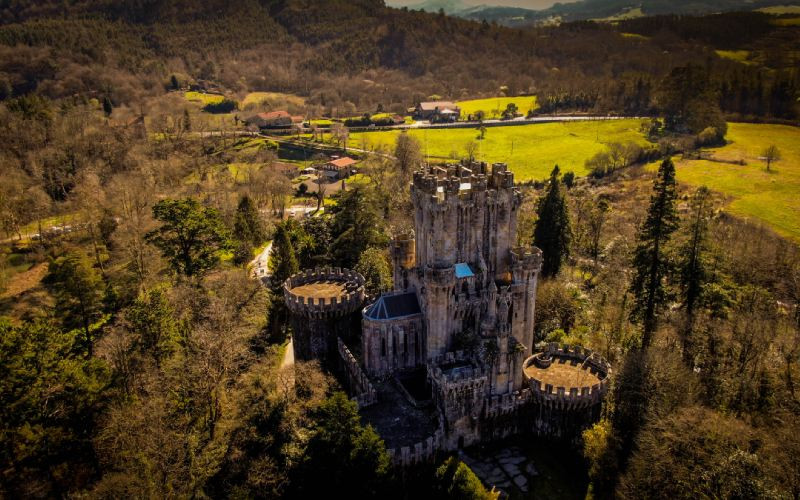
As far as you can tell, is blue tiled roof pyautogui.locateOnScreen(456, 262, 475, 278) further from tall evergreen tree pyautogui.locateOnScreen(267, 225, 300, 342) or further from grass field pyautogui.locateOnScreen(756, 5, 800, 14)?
grass field pyautogui.locateOnScreen(756, 5, 800, 14)

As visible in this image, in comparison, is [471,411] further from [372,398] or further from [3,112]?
[3,112]

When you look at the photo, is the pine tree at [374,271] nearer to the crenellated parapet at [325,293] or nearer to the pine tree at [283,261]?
the crenellated parapet at [325,293]

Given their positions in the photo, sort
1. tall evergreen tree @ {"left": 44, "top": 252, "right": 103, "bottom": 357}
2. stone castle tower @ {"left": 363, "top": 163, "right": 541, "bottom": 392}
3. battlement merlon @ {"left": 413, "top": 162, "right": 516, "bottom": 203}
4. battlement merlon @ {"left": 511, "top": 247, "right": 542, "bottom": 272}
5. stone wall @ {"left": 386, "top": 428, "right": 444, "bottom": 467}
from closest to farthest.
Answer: stone wall @ {"left": 386, "top": 428, "right": 444, "bottom": 467} → stone castle tower @ {"left": 363, "top": 163, "right": 541, "bottom": 392} → battlement merlon @ {"left": 413, "top": 162, "right": 516, "bottom": 203} → battlement merlon @ {"left": 511, "top": 247, "right": 542, "bottom": 272} → tall evergreen tree @ {"left": 44, "top": 252, "right": 103, "bottom": 357}

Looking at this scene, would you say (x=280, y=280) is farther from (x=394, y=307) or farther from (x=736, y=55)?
(x=736, y=55)

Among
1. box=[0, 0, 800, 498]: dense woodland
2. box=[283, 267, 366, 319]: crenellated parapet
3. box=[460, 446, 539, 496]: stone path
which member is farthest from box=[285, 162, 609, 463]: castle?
box=[283, 267, 366, 319]: crenellated parapet

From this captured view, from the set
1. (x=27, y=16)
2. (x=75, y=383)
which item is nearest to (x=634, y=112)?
(x=75, y=383)
